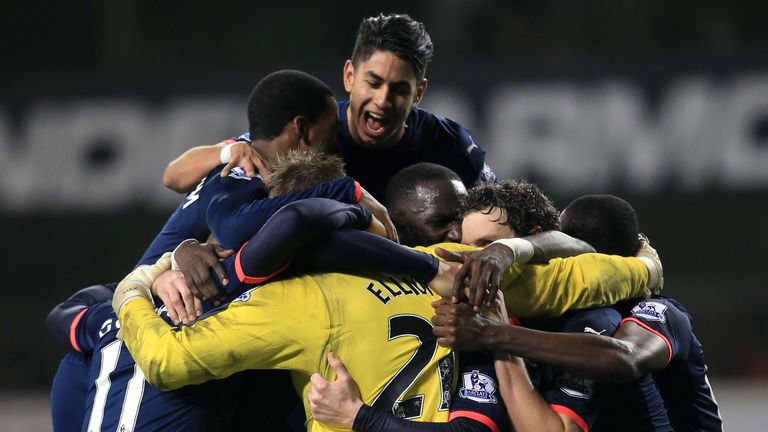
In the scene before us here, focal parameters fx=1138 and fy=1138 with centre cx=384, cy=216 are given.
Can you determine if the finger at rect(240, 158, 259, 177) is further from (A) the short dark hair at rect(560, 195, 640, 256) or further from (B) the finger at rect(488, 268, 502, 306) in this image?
(A) the short dark hair at rect(560, 195, 640, 256)

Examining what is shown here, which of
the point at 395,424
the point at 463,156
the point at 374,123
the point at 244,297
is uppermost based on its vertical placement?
the point at 374,123

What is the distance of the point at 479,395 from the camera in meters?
3.42

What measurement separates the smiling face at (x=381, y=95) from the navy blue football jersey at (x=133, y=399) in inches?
48.3

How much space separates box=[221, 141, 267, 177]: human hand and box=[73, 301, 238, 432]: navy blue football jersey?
0.69m

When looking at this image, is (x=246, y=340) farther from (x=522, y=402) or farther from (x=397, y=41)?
(x=397, y=41)

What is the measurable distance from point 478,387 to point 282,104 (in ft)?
4.11

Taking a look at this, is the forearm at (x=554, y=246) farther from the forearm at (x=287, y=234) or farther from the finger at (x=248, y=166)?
the finger at (x=248, y=166)

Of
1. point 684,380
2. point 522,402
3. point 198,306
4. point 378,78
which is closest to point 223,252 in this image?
point 198,306

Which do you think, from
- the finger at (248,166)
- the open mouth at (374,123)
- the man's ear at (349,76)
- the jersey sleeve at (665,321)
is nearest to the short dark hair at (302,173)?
the finger at (248,166)

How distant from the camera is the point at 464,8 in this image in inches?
424

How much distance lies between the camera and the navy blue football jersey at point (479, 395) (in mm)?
3371

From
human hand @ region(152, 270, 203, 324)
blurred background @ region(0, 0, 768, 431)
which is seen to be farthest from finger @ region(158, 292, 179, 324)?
blurred background @ region(0, 0, 768, 431)

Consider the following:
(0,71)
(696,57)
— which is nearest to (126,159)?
(0,71)

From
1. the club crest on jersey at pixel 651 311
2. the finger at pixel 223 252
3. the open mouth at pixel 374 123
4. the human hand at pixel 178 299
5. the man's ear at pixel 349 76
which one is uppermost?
the man's ear at pixel 349 76
